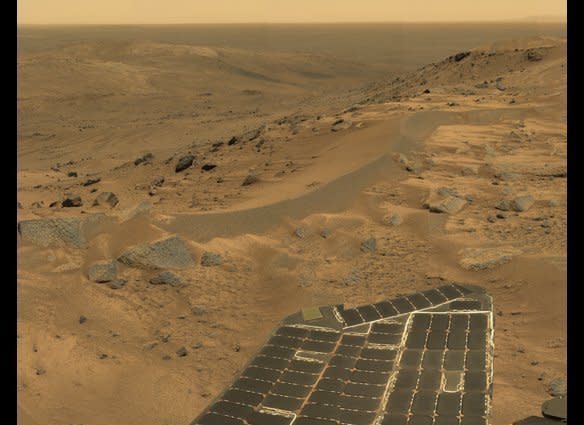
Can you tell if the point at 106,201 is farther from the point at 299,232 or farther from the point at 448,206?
the point at 448,206

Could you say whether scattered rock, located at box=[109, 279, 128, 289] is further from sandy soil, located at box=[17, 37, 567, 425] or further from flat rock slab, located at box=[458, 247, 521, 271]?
flat rock slab, located at box=[458, 247, 521, 271]

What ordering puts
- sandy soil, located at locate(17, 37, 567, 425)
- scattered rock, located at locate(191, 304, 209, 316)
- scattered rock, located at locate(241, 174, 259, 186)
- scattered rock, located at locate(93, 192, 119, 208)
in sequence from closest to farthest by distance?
sandy soil, located at locate(17, 37, 567, 425), scattered rock, located at locate(191, 304, 209, 316), scattered rock, located at locate(93, 192, 119, 208), scattered rock, located at locate(241, 174, 259, 186)

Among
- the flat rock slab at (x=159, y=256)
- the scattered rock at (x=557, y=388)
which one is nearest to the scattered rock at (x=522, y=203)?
the scattered rock at (x=557, y=388)

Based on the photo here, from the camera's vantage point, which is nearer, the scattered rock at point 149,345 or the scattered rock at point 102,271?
the scattered rock at point 149,345

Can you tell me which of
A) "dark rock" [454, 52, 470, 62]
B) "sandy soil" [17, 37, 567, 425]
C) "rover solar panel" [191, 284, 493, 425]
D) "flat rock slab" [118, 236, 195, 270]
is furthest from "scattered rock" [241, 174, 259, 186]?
"dark rock" [454, 52, 470, 62]

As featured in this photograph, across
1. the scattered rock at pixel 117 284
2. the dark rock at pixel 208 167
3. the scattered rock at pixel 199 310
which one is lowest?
the scattered rock at pixel 199 310

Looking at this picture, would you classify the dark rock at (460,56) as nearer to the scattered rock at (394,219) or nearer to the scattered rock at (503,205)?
the scattered rock at (503,205)

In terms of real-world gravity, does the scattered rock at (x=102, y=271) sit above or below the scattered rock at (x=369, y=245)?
below

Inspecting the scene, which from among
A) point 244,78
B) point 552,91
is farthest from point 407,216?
point 244,78
